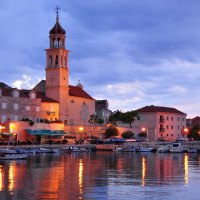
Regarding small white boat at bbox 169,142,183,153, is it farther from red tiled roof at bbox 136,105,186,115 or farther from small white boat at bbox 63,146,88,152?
red tiled roof at bbox 136,105,186,115

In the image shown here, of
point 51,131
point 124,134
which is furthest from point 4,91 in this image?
point 124,134

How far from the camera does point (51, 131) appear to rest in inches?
4031

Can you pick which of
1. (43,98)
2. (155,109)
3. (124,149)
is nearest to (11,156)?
(43,98)

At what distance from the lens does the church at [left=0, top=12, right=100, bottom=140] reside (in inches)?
3875

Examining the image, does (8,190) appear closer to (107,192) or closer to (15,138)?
(107,192)

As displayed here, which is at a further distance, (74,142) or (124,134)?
(124,134)

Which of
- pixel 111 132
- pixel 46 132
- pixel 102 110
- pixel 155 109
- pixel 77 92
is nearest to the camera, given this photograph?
pixel 46 132

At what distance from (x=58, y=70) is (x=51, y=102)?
7.72 metres

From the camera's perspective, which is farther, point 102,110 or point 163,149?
point 102,110

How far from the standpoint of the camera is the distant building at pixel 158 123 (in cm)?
13577

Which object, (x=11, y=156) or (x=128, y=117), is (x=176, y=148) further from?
(x=11, y=156)

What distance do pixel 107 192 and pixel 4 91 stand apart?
230 feet

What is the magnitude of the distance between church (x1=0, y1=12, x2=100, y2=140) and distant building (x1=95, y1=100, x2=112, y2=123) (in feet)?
107

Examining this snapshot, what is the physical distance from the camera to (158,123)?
450 ft
